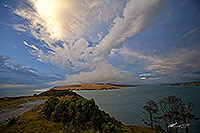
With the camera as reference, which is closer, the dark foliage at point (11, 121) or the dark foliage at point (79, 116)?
the dark foliage at point (11, 121)

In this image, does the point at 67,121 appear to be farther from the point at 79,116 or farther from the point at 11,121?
the point at 11,121

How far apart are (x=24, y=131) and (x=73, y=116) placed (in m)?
7.86

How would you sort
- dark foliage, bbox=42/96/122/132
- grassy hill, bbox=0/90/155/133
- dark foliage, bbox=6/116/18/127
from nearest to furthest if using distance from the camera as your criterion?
grassy hill, bbox=0/90/155/133, dark foliage, bbox=6/116/18/127, dark foliage, bbox=42/96/122/132

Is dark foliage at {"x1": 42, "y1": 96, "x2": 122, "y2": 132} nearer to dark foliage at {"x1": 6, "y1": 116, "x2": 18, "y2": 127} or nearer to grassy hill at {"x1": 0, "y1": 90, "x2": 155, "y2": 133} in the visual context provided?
grassy hill at {"x1": 0, "y1": 90, "x2": 155, "y2": 133}

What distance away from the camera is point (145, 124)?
36.5 m

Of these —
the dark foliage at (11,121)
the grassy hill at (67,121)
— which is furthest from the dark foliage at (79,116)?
the dark foliage at (11,121)

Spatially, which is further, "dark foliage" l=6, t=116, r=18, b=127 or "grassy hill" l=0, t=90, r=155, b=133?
"dark foliage" l=6, t=116, r=18, b=127

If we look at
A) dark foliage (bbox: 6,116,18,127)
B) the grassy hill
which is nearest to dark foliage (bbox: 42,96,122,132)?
the grassy hill

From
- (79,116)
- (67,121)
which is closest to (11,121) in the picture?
(67,121)

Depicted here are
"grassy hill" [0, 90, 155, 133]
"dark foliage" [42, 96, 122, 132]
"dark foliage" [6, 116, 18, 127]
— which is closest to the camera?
"grassy hill" [0, 90, 155, 133]

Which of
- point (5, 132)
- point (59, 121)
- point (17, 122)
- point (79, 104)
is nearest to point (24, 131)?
→ point (5, 132)

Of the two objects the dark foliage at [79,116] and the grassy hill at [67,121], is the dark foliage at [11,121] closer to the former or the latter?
the grassy hill at [67,121]

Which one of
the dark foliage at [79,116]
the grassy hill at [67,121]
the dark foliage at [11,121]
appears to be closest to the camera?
the grassy hill at [67,121]

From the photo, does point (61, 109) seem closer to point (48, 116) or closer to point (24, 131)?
point (48, 116)
